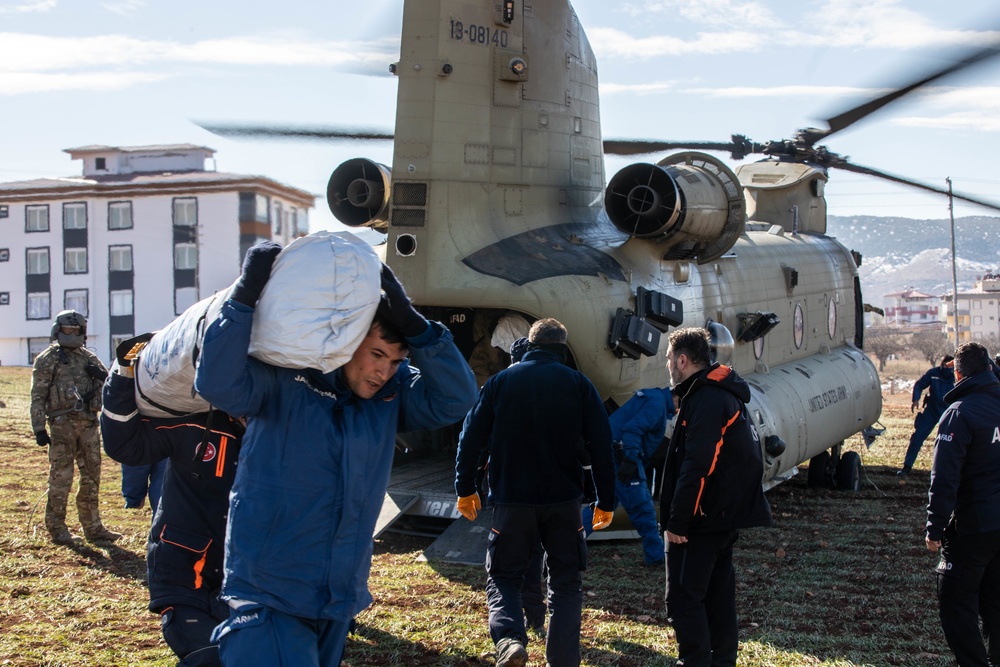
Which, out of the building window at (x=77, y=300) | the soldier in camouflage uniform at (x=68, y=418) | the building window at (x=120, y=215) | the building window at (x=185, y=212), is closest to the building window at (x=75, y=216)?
the building window at (x=120, y=215)

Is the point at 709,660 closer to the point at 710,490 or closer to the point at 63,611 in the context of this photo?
the point at 710,490

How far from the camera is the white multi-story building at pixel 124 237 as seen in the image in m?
46.8

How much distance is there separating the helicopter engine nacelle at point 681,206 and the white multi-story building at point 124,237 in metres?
37.1

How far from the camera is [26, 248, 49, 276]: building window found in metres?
51.6

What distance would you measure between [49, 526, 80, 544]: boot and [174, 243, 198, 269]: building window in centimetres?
4125

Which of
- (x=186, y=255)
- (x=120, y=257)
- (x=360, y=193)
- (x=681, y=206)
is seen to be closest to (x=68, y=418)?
(x=360, y=193)

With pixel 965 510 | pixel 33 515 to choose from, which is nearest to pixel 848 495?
pixel 965 510

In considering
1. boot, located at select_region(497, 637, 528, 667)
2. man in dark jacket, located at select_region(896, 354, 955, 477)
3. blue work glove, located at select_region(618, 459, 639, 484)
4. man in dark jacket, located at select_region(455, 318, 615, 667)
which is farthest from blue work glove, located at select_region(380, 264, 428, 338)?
man in dark jacket, located at select_region(896, 354, 955, 477)

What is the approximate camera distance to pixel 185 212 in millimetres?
48031

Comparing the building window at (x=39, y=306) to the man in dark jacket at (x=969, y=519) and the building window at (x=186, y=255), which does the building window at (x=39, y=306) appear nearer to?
the building window at (x=186, y=255)

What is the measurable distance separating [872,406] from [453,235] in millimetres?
8053

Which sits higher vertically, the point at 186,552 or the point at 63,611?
the point at 186,552

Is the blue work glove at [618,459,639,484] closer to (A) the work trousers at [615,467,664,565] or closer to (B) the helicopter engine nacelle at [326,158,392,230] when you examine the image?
(A) the work trousers at [615,467,664,565]

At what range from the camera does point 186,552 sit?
4238 millimetres
